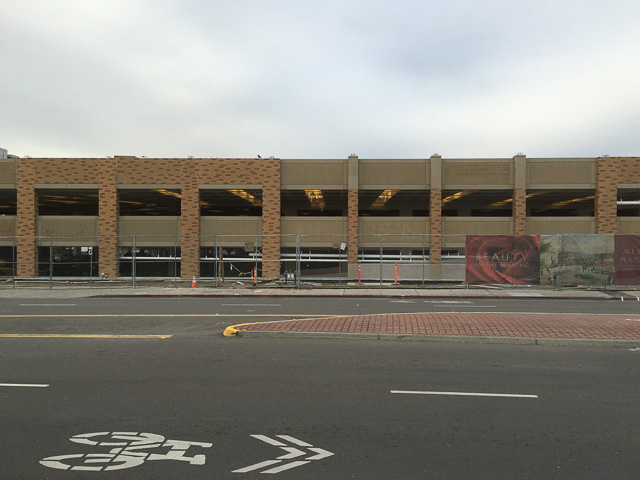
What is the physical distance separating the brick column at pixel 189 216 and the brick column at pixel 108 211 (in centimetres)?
426

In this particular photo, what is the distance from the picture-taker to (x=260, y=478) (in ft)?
12.0

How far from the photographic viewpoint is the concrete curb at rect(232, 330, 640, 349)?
8359 mm

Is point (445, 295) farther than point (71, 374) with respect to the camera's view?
Yes

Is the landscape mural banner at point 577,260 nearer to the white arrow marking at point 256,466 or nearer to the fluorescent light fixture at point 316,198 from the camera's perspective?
the fluorescent light fixture at point 316,198

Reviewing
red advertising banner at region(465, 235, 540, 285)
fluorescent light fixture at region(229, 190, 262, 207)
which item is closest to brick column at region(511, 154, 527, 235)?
red advertising banner at region(465, 235, 540, 285)

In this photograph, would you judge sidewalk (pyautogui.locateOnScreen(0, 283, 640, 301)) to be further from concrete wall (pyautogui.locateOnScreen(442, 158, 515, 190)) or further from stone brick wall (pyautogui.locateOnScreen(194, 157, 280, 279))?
concrete wall (pyautogui.locateOnScreen(442, 158, 515, 190))

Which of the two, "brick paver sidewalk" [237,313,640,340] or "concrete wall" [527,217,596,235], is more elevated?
"concrete wall" [527,217,596,235]

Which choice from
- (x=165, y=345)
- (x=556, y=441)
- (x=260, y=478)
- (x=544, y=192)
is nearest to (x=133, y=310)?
(x=165, y=345)

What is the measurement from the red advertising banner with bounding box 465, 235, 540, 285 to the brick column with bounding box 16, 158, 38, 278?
85.5 ft

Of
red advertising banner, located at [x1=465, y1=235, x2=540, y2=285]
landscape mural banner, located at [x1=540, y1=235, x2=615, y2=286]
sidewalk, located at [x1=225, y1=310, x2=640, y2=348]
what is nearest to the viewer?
sidewalk, located at [x1=225, y1=310, x2=640, y2=348]

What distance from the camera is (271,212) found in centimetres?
2611

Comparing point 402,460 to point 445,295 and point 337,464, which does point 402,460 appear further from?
point 445,295

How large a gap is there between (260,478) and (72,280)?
2475 centimetres

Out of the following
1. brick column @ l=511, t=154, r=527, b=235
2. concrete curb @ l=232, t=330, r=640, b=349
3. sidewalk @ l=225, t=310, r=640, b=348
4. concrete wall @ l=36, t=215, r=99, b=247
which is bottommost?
concrete curb @ l=232, t=330, r=640, b=349
